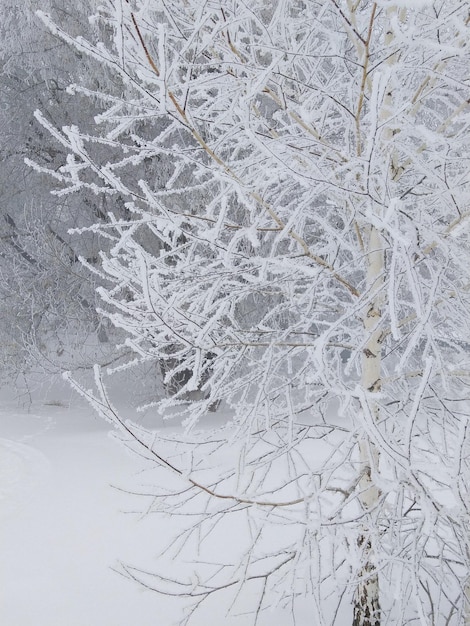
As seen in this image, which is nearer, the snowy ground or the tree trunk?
the tree trunk

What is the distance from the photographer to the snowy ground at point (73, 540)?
12.6 feet

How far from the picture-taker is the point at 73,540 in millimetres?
4832

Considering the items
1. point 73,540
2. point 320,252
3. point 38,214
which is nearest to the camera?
point 320,252

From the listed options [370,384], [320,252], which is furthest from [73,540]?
[320,252]

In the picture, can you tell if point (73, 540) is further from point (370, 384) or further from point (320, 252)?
point (320, 252)

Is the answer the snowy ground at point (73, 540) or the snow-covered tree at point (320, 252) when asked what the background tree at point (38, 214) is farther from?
the snow-covered tree at point (320, 252)

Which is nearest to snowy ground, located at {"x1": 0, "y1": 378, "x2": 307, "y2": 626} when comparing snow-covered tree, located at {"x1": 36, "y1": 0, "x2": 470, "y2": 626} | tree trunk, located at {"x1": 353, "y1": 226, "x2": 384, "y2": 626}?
snow-covered tree, located at {"x1": 36, "y1": 0, "x2": 470, "y2": 626}

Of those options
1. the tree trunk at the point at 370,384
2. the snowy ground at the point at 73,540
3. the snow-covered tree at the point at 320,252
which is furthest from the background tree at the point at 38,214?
the tree trunk at the point at 370,384

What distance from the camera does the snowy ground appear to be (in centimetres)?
383

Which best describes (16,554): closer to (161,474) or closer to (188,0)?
(161,474)

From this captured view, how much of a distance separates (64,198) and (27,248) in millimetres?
985

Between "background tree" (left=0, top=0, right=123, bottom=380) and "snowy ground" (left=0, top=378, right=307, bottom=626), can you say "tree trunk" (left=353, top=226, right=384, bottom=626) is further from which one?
"background tree" (left=0, top=0, right=123, bottom=380)

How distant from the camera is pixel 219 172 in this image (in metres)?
2.42

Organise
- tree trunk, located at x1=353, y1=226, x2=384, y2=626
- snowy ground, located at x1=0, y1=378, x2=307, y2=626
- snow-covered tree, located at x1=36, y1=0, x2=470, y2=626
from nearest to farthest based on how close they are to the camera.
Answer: snow-covered tree, located at x1=36, y1=0, x2=470, y2=626 → tree trunk, located at x1=353, y1=226, x2=384, y2=626 → snowy ground, located at x1=0, y1=378, x2=307, y2=626
